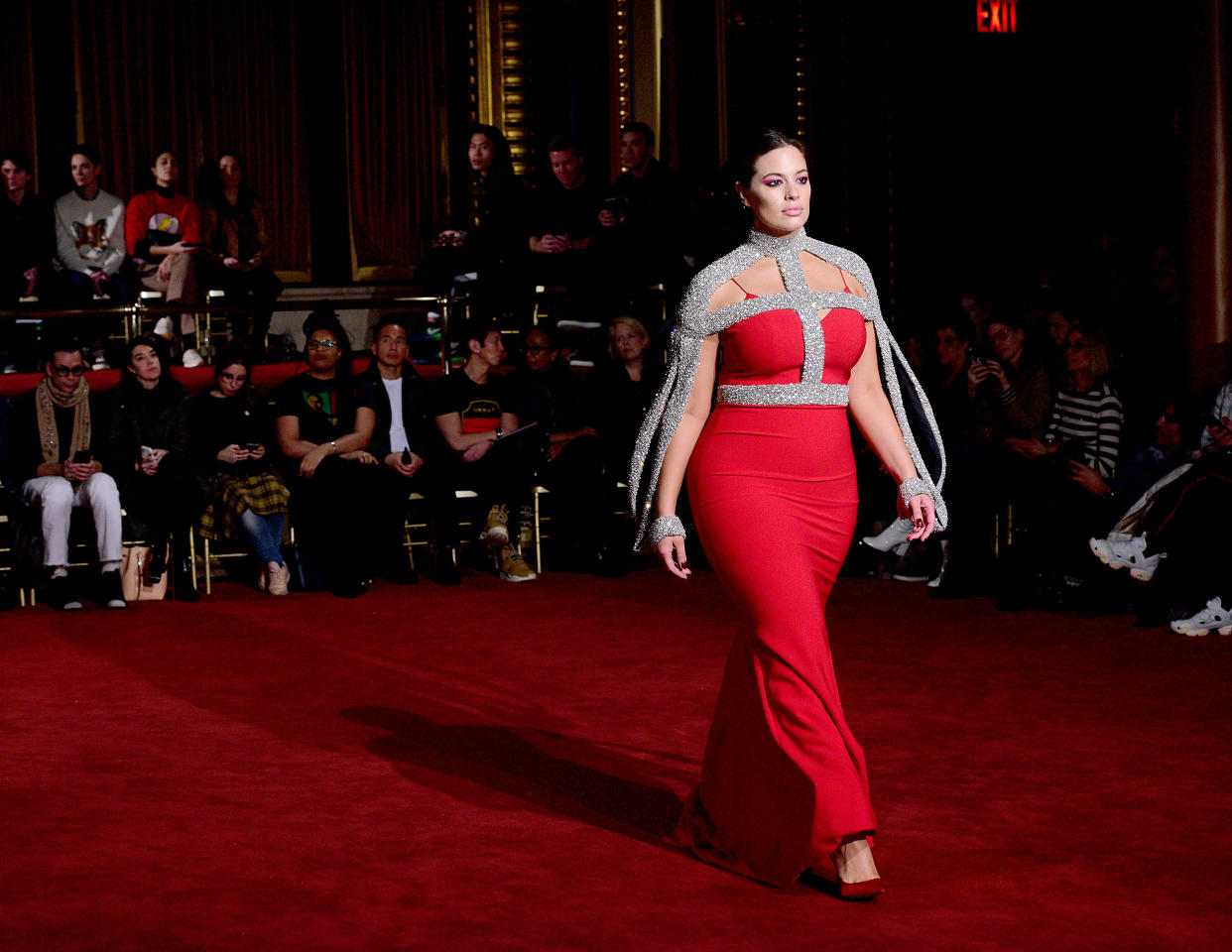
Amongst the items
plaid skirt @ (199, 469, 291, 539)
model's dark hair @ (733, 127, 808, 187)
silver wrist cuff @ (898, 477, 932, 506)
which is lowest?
plaid skirt @ (199, 469, 291, 539)

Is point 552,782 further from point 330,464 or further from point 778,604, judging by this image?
point 330,464

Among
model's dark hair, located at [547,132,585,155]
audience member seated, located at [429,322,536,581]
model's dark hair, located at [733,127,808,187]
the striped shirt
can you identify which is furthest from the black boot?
model's dark hair, located at [733,127,808,187]

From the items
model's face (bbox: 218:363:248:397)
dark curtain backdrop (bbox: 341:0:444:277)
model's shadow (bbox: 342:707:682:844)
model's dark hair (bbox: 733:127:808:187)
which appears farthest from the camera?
dark curtain backdrop (bbox: 341:0:444:277)

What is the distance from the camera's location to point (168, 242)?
11.4 metres

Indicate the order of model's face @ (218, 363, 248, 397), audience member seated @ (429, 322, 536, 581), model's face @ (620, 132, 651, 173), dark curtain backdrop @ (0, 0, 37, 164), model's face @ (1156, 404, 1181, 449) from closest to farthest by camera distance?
1. model's face @ (1156, 404, 1181, 449)
2. model's face @ (218, 363, 248, 397)
3. audience member seated @ (429, 322, 536, 581)
4. model's face @ (620, 132, 651, 173)
5. dark curtain backdrop @ (0, 0, 37, 164)

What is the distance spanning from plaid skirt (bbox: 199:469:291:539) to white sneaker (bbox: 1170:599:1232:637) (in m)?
4.41

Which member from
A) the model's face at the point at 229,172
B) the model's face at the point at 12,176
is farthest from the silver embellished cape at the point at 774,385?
the model's face at the point at 229,172

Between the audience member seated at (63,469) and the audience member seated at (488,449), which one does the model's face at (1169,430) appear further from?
the audience member seated at (63,469)

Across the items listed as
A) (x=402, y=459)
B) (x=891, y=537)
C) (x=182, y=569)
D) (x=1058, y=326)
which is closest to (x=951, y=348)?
(x=1058, y=326)

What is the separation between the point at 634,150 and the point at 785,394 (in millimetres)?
6766

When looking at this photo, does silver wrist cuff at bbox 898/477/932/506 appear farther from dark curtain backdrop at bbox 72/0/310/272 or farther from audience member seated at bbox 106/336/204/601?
dark curtain backdrop at bbox 72/0/310/272

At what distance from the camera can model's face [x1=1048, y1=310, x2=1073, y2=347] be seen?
7914 millimetres

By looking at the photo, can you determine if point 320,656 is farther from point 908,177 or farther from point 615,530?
point 908,177

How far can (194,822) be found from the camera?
4184 millimetres
